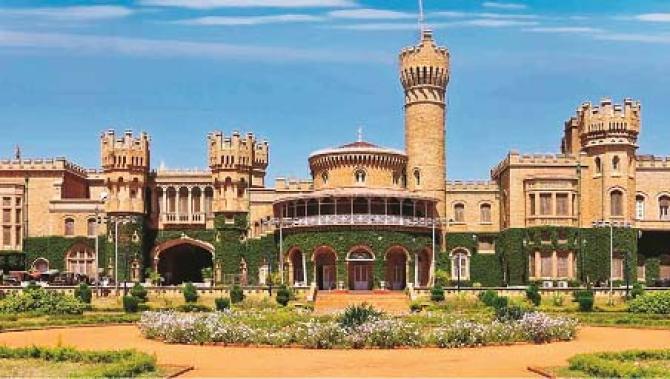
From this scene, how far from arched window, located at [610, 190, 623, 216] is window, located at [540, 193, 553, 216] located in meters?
4.74

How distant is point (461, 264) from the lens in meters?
75.9

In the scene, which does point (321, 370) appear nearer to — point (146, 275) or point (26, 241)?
point (146, 275)

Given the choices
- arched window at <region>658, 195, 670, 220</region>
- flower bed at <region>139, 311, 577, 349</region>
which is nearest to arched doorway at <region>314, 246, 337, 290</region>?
arched window at <region>658, 195, 670, 220</region>

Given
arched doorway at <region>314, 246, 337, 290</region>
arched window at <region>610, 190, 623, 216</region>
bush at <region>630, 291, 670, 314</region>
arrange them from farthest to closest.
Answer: arched window at <region>610, 190, 623, 216</region> < arched doorway at <region>314, 246, 337, 290</region> < bush at <region>630, 291, 670, 314</region>

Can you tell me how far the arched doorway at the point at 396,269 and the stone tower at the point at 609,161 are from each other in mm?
14864

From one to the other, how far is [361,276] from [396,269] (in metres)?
3.36

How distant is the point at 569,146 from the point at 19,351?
6039 centimetres

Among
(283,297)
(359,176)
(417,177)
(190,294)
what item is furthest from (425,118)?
(190,294)

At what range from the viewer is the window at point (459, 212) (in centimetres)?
7719

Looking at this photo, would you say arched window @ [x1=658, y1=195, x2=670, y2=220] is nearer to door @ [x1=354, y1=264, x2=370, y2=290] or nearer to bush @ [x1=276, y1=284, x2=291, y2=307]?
A: door @ [x1=354, y1=264, x2=370, y2=290]

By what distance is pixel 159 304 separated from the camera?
57531mm

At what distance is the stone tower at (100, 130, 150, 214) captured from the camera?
248ft

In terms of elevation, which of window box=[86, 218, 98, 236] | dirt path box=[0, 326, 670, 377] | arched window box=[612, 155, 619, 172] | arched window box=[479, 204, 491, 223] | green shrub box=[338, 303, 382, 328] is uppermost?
arched window box=[612, 155, 619, 172]

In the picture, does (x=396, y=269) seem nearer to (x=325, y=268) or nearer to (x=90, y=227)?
(x=325, y=268)
